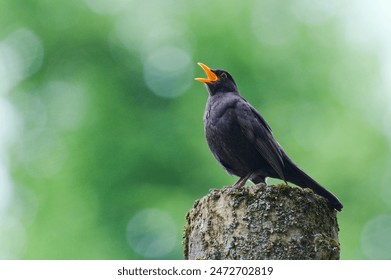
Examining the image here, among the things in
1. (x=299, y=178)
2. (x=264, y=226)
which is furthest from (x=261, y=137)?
(x=264, y=226)

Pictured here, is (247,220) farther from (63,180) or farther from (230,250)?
(63,180)

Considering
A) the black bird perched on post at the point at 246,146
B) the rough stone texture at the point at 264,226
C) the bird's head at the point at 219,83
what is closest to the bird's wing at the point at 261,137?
the black bird perched on post at the point at 246,146

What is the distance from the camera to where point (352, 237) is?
9.95m

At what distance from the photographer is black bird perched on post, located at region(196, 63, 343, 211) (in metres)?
6.23

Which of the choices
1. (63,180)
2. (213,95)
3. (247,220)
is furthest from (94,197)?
(247,220)

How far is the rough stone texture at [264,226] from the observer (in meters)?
4.62

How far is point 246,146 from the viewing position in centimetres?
634

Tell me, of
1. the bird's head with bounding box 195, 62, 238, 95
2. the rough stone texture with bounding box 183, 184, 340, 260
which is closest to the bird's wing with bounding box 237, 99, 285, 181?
the bird's head with bounding box 195, 62, 238, 95

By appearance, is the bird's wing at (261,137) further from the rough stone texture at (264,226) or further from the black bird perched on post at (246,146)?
the rough stone texture at (264,226)

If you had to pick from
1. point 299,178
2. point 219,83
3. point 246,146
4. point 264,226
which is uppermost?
point 219,83

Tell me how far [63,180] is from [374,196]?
4.89m

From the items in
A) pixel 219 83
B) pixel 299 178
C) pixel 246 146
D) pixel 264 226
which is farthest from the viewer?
pixel 219 83

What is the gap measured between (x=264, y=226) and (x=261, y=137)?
1759 millimetres

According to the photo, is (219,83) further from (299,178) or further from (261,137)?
(299,178)
